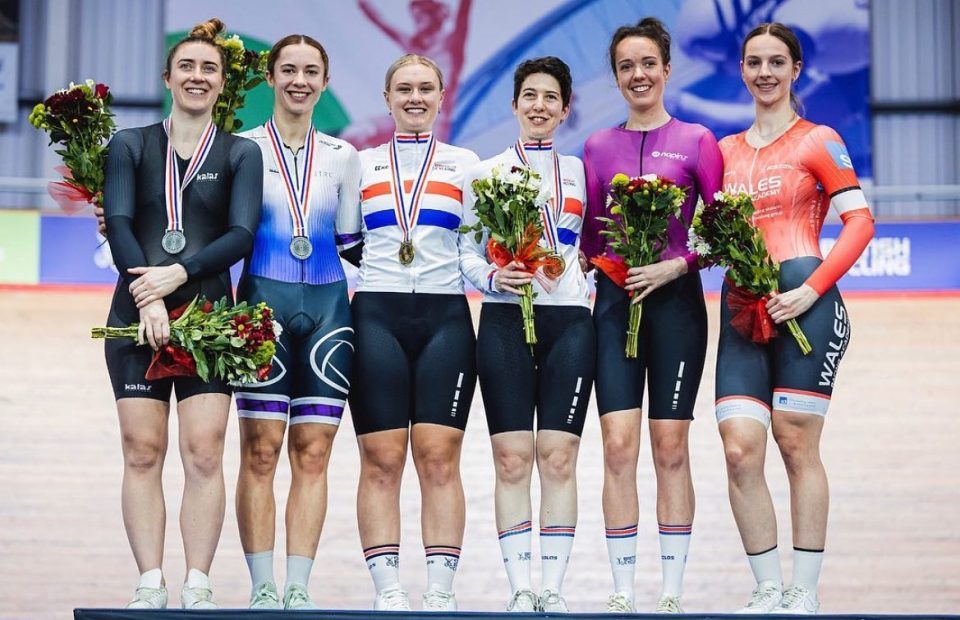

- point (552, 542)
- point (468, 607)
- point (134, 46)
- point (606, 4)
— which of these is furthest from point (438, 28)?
point (552, 542)

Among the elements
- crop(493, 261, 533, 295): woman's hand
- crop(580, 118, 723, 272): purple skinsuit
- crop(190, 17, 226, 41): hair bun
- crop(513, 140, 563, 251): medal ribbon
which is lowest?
crop(493, 261, 533, 295): woman's hand

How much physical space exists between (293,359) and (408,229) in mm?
560

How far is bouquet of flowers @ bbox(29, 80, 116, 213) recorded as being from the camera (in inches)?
160

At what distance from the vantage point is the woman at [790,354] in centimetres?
414

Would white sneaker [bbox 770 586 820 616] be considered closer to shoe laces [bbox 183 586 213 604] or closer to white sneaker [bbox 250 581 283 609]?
white sneaker [bbox 250 581 283 609]

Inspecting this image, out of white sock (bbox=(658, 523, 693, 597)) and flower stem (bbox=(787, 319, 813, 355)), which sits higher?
flower stem (bbox=(787, 319, 813, 355))

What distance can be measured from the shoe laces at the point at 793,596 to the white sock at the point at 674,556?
33 centimetres

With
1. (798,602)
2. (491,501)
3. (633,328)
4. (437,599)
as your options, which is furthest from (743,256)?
(491,501)

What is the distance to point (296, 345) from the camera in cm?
423

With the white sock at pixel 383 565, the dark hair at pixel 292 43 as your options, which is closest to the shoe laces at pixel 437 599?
the white sock at pixel 383 565

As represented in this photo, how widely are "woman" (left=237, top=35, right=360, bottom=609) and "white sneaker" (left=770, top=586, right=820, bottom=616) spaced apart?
1478 mm

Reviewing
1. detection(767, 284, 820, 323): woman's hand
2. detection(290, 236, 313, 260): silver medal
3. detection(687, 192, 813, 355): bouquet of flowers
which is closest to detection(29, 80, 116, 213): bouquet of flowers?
detection(290, 236, 313, 260): silver medal

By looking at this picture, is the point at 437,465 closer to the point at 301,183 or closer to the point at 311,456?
the point at 311,456

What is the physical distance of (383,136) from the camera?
12.9 meters
